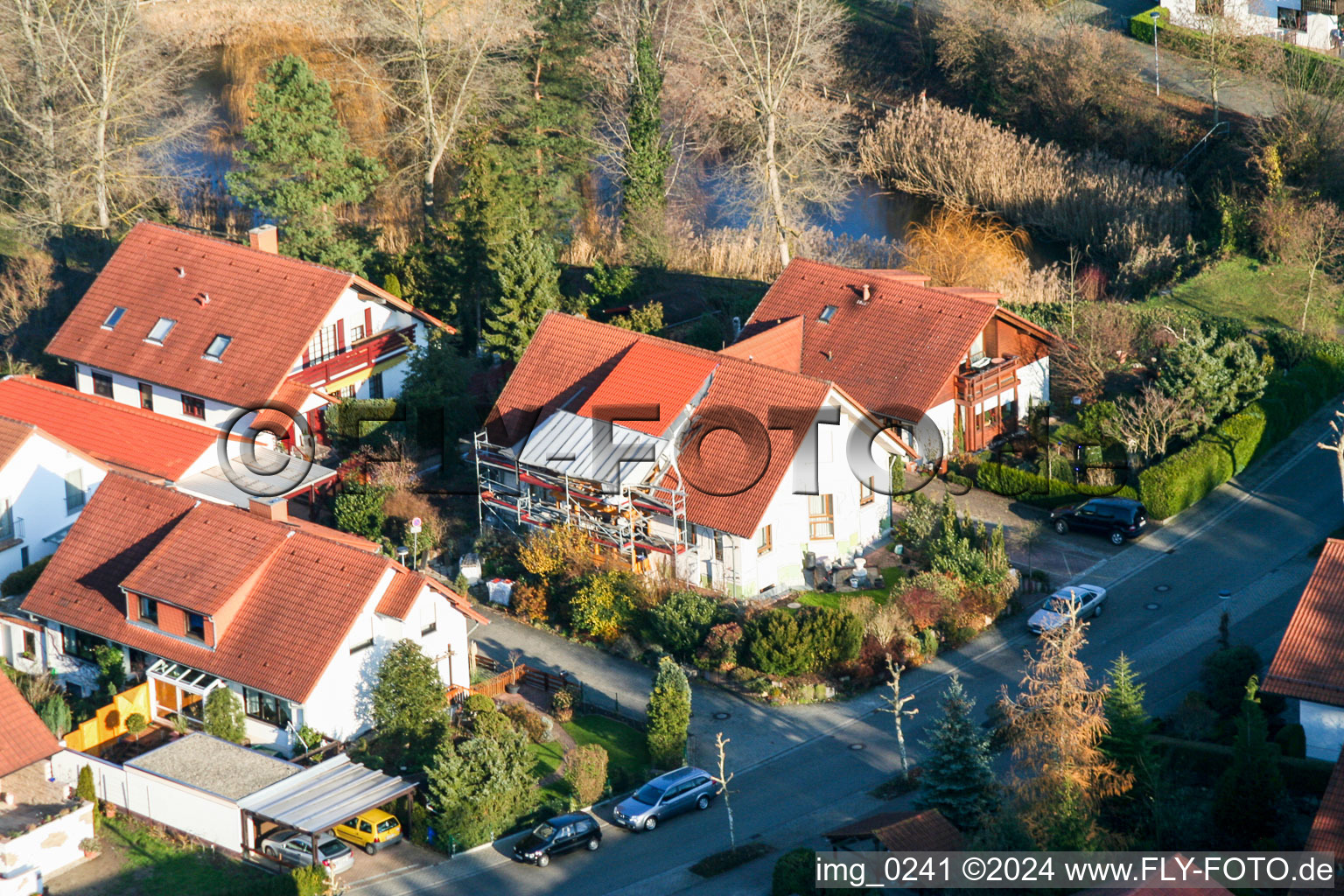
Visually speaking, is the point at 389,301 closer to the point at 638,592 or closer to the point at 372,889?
the point at 638,592

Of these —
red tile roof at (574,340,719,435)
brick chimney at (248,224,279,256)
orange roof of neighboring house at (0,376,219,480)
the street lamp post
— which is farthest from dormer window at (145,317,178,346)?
the street lamp post

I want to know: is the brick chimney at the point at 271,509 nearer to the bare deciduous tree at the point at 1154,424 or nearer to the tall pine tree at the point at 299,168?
the tall pine tree at the point at 299,168

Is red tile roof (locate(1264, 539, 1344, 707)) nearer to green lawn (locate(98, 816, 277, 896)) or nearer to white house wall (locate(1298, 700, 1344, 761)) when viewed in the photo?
white house wall (locate(1298, 700, 1344, 761))

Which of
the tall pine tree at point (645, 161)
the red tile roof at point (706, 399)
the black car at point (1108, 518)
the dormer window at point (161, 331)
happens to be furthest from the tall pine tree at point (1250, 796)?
the dormer window at point (161, 331)

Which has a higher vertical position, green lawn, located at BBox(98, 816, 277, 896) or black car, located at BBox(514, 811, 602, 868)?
black car, located at BBox(514, 811, 602, 868)

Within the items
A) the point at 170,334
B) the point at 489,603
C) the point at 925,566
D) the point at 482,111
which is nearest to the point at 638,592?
the point at 489,603
